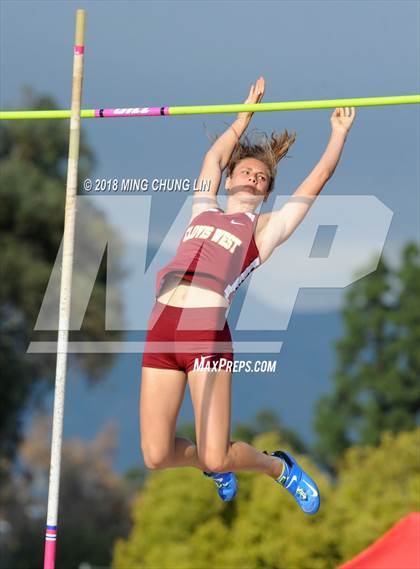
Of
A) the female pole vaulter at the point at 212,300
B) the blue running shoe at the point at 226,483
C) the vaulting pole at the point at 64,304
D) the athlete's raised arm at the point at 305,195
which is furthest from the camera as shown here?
the blue running shoe at the point at 226,483

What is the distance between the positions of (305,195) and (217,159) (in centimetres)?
58

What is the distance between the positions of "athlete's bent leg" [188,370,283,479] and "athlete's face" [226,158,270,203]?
1.06 m

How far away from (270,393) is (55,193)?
10.3m

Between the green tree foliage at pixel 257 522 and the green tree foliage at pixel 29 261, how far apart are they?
8673 mm

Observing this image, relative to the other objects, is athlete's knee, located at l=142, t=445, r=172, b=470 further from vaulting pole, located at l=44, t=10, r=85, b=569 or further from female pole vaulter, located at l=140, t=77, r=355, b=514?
vaulting pole, located at l=44, t=10, r=85, b=569

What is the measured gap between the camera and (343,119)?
6.69m

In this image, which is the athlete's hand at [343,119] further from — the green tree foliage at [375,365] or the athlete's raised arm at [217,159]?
the green tree foliage at [375,365]

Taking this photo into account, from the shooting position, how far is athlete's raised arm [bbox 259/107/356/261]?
21.6 feet

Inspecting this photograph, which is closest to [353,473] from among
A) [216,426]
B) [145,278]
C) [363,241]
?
[363,241]

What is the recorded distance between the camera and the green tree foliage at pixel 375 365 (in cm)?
2177

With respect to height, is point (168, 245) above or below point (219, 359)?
above

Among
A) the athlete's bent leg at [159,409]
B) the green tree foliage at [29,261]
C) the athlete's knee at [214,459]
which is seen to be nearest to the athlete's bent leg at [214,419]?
the athlete's knee at [214,459]

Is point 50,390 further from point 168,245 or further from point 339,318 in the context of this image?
point 168,245

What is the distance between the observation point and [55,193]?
71.9ft
